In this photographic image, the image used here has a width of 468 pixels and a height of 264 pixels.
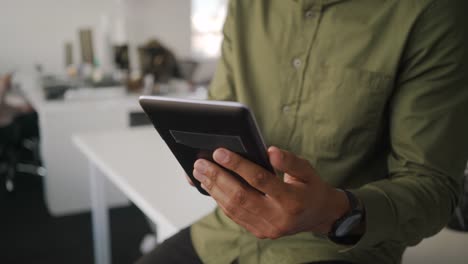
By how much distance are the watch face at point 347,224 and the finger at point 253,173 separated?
0.13 meters

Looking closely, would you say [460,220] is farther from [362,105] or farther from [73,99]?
[73,99]

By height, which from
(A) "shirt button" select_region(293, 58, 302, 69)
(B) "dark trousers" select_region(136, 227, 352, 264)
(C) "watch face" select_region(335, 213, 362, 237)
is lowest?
(B) "dark trousers" select_region(136, 227, 352, 264)

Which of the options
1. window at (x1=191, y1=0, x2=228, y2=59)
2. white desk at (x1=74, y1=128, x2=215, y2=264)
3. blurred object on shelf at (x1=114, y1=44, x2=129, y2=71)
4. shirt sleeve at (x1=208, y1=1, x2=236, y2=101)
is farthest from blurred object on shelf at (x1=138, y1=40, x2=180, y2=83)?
shirt sleeve at (x1=208, y1=1, x2=236, y2=101)

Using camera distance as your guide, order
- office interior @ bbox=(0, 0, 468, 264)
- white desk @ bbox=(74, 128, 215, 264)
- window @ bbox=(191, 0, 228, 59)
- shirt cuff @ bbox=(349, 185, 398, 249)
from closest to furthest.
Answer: shirt cuff @ bbox=(349, 185, 398, 249) < white desk @ bbox=(74, 128, 215, 264) < office interior @ bbox=(0, 0, 468, 264) < window @ bbox=(191, 0, 228, 59)

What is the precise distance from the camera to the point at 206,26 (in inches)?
153

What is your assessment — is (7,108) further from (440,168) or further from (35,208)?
(440,168)

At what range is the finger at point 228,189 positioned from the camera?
24.5 inches

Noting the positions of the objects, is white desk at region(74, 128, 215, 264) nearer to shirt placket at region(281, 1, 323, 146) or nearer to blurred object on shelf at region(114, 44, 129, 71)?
shirt placket at region(281, 1, 323, 146)

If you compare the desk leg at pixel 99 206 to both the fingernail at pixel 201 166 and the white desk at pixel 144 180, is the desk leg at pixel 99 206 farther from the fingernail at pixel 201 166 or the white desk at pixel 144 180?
the fingernail at pixel 201 166

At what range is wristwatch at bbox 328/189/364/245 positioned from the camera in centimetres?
67

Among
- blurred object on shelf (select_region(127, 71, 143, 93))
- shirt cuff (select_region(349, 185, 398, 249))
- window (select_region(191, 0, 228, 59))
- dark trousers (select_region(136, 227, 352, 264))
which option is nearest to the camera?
shirt cuff (select_region(349, 185, 398, 249))

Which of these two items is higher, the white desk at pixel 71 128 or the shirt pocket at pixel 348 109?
the shirt pocket at pixel 348 109

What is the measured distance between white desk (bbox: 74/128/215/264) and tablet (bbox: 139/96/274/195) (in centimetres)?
41

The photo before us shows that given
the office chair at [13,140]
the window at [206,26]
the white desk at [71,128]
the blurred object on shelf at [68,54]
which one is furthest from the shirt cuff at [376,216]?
the window at [206,26]
